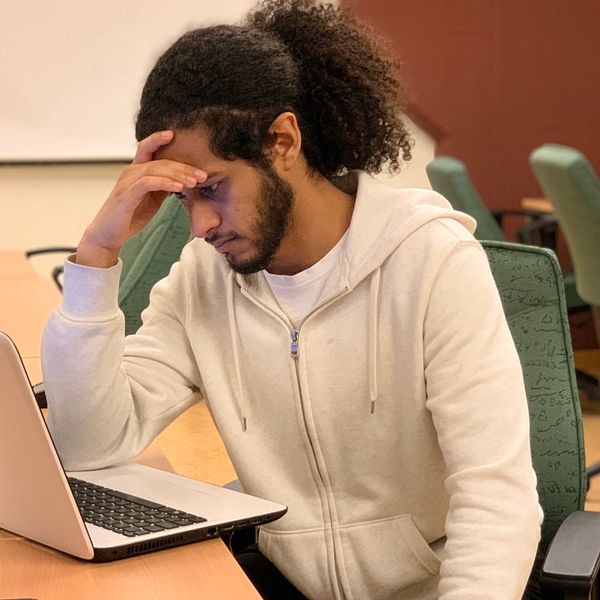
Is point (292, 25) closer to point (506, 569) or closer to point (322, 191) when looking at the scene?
point (322, 191)

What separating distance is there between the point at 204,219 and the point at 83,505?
0.35m

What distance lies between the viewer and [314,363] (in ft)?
4.58

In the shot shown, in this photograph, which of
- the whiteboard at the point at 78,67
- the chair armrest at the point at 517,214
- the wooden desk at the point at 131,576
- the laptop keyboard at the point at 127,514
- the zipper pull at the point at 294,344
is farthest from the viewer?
the chair armrest at the point at 517,214

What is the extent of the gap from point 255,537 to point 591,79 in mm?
3701

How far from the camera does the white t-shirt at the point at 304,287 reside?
1413 mm

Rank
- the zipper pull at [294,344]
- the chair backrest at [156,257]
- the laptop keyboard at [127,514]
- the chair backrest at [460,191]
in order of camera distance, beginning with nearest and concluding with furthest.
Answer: the laptop keyboard at [127,514] < the zipper pull at [294,344] < the chair backrest at [156,257] < the chair backrest at [460,191]

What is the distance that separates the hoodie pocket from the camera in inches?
53.9

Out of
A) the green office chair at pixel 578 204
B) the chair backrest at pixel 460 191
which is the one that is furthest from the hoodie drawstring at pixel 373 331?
the chair backrest at pixel 460 191

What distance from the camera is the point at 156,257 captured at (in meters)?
2.37

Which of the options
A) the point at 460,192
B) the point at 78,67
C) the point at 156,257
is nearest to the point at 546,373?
the point at 156,257

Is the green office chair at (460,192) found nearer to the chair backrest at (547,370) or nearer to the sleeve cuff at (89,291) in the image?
the chair backrest at (547,370)

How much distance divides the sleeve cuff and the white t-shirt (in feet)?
0.68

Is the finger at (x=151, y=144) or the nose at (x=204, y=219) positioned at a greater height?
the finger at (x=151, y=144)

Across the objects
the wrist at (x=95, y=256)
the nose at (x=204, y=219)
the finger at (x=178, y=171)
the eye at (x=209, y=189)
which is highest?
the finger at (x=178, y=171)
